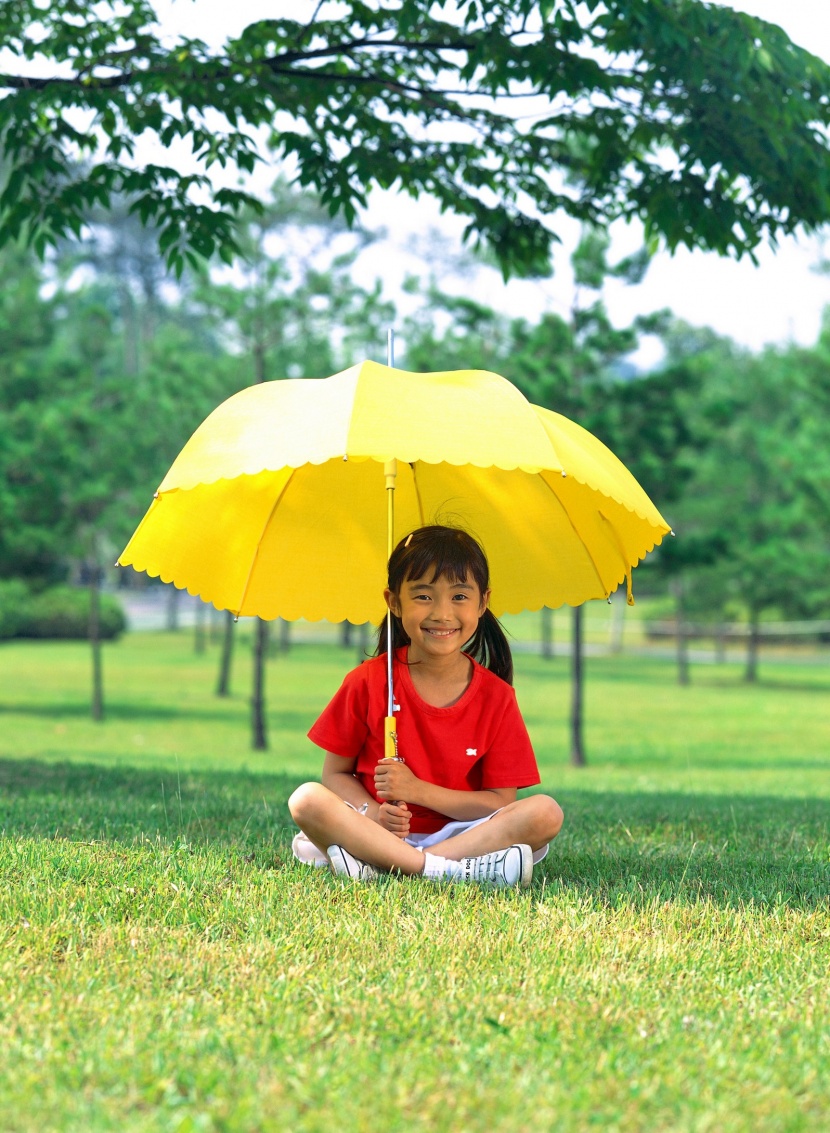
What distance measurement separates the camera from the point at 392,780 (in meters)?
4.52

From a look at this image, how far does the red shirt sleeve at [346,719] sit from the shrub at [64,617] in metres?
35.8

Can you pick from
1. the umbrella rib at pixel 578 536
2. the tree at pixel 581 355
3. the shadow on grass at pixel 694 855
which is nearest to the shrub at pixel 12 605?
the tree at pixel 581 355

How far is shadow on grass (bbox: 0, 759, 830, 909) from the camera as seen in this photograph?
4.73 m

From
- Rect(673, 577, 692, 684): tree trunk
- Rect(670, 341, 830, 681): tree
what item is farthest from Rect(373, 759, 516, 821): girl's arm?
Rect(673, 577, 692, 684): tree trunk

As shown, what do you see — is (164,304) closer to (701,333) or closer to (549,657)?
(701,333)

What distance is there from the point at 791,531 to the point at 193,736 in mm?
17903

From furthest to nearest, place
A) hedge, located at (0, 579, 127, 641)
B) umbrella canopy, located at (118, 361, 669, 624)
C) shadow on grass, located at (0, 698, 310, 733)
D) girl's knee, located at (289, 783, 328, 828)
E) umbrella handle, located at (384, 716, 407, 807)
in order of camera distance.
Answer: hedge, located at (0, 579, 127, 641), shadow on grass, located at (0, 698, 310, 733), umbrella canopy, located at (118, 361, 669, 624), umbrella handle, located at (384, 716, 407, 807), girl's knee, located at (289, 783, 328, 828)

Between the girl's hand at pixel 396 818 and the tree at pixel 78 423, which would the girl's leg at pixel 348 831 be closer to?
the girl's hand at pixel 396 818

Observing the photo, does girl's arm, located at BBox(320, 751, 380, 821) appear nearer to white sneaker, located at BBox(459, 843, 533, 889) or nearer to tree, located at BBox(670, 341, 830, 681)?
white sneaker, located at BBox(459, 843, 533, 889)

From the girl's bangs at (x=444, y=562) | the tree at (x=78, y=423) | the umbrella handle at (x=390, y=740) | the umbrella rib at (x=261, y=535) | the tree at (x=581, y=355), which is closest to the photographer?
the umbrella handle at (x=390, y=740)

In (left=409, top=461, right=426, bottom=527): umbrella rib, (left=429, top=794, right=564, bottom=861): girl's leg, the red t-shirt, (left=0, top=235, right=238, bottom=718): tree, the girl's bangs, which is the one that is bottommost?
(left=429, top=794, right=564, bottom=861): girl's leg

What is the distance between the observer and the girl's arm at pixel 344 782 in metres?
4.82

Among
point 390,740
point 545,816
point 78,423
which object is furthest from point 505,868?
point 78,423

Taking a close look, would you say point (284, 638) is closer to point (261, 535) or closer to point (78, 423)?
point (78, 423)
